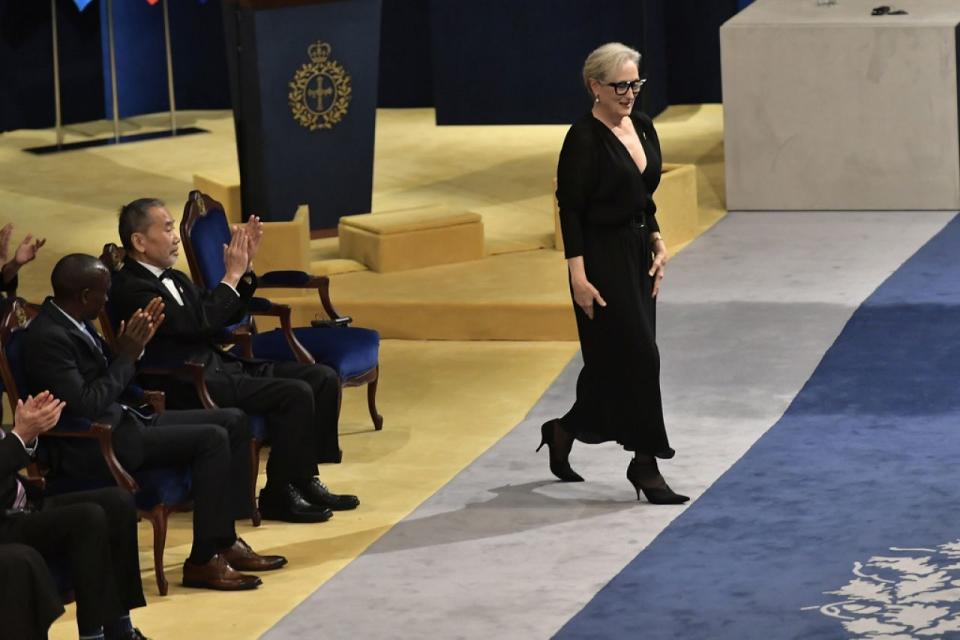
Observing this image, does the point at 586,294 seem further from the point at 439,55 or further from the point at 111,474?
the point at 439,55

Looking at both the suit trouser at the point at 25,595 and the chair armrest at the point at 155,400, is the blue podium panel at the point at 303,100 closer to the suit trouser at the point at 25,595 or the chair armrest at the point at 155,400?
the chair armrest at the point at 155,400

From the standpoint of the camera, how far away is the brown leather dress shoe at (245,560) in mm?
5941

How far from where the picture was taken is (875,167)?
11141mm

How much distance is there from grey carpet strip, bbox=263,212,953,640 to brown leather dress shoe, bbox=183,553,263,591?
0.23 metres

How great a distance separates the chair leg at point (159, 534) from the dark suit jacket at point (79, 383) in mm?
156

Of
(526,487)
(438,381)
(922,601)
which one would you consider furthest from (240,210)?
(922,601)

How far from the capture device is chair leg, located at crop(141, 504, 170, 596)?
5770 millimetres

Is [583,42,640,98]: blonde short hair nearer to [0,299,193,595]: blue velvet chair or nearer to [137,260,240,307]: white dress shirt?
[137,260,240,307]: white dress shirt

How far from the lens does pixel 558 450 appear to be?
668 cm

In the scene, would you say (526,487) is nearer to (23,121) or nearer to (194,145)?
(194,145)

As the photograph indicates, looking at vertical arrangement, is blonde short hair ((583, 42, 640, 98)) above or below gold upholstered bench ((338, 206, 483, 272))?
above

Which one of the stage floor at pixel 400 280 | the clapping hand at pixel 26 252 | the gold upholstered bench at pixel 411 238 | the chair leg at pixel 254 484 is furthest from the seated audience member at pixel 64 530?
the gold upholstered bench at pixel 411 238

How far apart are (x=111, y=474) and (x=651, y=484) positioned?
1735mm

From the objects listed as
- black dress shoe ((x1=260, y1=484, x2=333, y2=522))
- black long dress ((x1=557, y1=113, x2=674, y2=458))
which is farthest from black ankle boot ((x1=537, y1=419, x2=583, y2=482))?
black dress shoe ((x1=260, y1=484, x2=333, y2=522))
